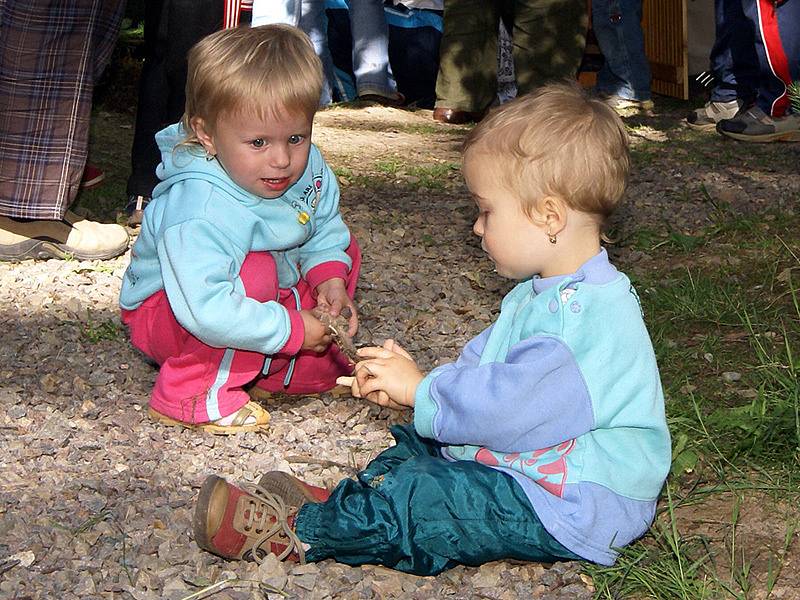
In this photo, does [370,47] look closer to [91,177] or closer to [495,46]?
[495,46]

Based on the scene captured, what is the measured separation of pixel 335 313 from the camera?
124 inches

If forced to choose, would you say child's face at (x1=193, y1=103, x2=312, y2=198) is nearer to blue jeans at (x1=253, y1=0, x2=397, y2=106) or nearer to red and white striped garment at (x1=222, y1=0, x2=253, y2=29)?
red and white striped garment at (x1=222, y1=0, x2=253, y2=29)

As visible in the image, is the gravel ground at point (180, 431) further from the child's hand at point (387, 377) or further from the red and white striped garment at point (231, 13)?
the red and white striped garment at point (231, 13)

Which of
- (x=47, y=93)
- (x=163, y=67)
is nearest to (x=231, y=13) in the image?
(x=163, y=67)

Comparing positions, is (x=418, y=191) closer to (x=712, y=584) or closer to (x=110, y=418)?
(x=110, y=418)

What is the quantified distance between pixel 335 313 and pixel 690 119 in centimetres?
467

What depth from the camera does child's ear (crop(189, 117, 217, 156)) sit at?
297 centimetres

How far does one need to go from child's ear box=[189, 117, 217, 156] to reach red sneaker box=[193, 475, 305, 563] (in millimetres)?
957

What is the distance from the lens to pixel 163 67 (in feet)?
14.9

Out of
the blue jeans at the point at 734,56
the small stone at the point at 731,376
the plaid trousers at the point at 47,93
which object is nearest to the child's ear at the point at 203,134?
the plaid trousers at the point at 47,93

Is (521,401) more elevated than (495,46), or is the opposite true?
(521,401)

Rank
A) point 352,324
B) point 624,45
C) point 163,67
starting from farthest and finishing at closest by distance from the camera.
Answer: point 624,45, point 163,67, point 352,324

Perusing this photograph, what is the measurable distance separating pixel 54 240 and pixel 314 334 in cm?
174

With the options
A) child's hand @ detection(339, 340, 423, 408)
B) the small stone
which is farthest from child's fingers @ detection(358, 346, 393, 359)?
Result: the small stone
